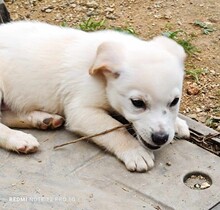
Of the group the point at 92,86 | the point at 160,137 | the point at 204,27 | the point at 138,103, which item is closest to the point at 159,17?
the point at 204,27

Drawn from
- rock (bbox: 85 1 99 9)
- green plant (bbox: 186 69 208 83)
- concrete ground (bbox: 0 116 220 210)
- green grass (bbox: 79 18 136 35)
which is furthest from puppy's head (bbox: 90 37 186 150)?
rock (bbox: 85 1 99 9)

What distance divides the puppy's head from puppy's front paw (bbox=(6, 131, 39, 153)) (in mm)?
573

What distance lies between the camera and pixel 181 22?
594 cm

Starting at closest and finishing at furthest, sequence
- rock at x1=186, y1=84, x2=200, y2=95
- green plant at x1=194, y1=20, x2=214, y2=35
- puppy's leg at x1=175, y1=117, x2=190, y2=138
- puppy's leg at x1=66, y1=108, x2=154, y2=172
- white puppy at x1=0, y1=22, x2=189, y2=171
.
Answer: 1. white puppy at x1=0, y1=22, x2=189, y2=171
2. puppy's leg at x1=66, y1=108, x2=154, y2=172
3. puppy's leg at x1=175, y1=117, x2=190, y2=138
4. rock at x1=186, y1=84, x2=200, y2=95
5. green plant at x1=194, y1=20, x2=214, y2=35

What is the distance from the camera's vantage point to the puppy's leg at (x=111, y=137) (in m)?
3.66

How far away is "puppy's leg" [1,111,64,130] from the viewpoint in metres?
4.05

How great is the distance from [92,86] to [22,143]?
0.57m

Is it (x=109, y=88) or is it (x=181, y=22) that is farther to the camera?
(x=181, y=22)

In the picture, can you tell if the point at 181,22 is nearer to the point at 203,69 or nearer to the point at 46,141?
the point at 203,69

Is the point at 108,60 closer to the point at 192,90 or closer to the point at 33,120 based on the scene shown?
the point at 33,120

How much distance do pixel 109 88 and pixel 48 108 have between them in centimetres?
56

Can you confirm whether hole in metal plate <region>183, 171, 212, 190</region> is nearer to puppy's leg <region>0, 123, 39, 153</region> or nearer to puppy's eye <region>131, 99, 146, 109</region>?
puppy's eye <region>131, 99, 146, 109</region>

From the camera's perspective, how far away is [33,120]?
4062 mm

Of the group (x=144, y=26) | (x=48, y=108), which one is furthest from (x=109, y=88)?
(x=144, y=26)
